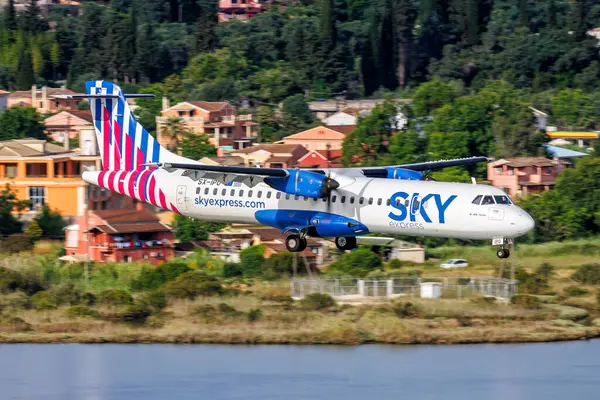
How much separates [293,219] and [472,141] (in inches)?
2301

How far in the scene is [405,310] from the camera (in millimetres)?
63188

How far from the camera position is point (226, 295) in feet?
220

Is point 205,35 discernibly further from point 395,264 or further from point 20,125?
point 395,264

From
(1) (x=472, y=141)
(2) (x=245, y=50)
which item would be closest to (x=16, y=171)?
(1) (x=472, y=141)

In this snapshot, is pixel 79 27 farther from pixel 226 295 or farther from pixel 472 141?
pixel 226 295

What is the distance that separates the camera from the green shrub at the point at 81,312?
6431 centimetres

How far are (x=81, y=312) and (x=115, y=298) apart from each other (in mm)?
2207

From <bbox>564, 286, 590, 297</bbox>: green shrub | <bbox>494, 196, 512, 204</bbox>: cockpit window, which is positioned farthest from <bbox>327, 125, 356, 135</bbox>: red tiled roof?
<bbox>494, 196, 512, 204</bbox>: cockpit window

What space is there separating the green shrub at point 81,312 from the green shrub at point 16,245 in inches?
579

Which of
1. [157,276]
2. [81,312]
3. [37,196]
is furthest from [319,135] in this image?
[81,312]

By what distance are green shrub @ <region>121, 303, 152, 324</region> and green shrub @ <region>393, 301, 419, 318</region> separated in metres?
11.2

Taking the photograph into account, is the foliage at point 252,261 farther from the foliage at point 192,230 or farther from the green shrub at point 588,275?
the green shrub at point 588,275

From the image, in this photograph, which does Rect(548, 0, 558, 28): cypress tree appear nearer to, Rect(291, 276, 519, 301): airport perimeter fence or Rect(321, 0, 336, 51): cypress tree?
Rect(321, 0, 336, 51): cypress tree

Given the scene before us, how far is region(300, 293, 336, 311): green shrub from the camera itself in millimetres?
63781
